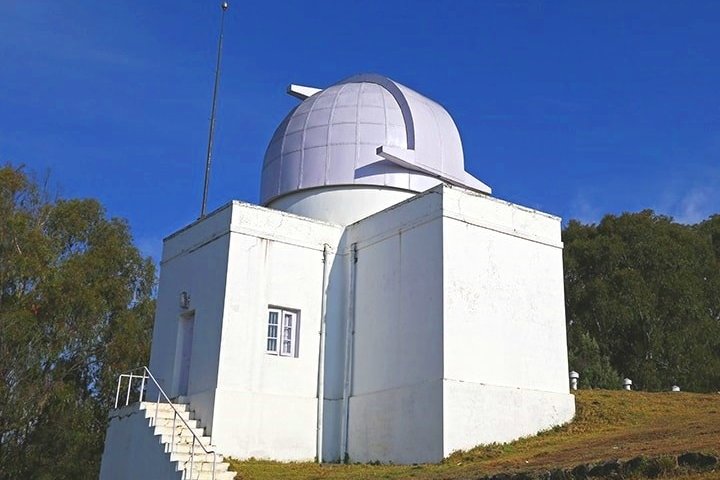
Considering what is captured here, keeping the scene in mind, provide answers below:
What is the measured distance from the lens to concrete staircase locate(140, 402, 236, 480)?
14.8m

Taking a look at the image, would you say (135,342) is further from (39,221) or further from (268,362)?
(268,362)

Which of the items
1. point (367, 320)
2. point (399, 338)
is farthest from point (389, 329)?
point (367, 320)

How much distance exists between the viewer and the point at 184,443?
52.5 ft

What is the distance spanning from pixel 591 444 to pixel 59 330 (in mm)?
18547

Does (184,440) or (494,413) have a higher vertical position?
(494,413)

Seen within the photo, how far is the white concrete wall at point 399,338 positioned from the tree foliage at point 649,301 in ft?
56.6

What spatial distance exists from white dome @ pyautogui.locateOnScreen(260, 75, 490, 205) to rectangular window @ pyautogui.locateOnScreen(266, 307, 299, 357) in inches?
150

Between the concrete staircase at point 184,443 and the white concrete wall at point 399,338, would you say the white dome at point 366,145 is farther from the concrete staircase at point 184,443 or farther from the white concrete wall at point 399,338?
the concrete staircase at point 184,443

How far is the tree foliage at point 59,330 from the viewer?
25.6 m

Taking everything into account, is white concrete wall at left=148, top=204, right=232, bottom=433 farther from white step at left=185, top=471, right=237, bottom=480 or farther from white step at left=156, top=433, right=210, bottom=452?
white step at left=185, top=471, right=237, bottom=480

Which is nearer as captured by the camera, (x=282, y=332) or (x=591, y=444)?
(x=591, y=444)

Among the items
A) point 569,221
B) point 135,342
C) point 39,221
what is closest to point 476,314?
point 135,342

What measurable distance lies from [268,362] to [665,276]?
23188mm

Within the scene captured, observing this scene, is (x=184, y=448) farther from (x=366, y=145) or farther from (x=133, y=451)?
(x=366, y=145)
